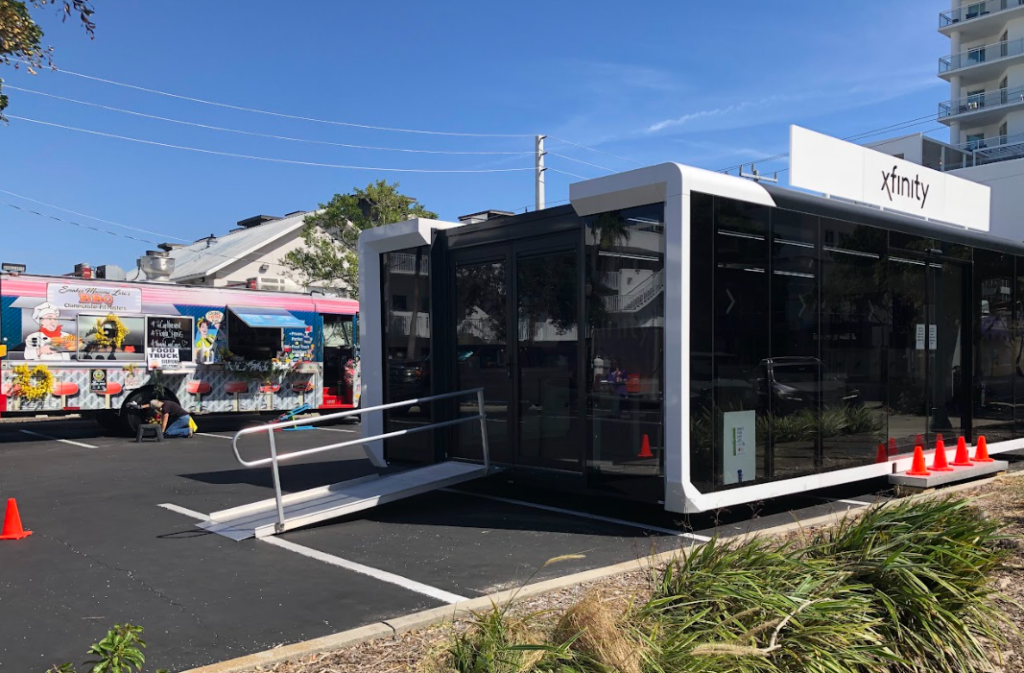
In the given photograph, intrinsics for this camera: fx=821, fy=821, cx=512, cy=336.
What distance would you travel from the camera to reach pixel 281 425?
6844 millimetres

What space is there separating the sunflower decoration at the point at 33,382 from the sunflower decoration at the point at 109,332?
1.08 meters

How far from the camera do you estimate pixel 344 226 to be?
102 feet

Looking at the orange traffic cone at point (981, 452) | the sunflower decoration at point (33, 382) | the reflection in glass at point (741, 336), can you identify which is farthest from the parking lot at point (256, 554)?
the sunflower decoration at point (33, 382)

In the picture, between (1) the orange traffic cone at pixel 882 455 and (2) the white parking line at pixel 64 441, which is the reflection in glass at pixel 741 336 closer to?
(1) the orange traffic cone at pixel 882 455

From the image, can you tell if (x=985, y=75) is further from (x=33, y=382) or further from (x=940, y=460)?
(x=33, y=382)

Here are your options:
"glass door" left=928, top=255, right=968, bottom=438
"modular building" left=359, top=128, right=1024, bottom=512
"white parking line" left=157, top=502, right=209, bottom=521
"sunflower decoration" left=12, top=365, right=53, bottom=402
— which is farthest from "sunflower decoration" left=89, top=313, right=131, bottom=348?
"glass door" left=928, top=255, right=968, bottom=438

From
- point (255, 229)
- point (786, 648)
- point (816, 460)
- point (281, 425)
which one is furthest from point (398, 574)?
point (255, 229)

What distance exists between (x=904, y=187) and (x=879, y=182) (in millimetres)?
663

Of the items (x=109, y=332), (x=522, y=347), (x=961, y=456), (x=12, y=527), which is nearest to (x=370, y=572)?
(x=522, y=347)

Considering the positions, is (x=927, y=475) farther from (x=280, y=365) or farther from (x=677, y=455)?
(x=280, y=365)

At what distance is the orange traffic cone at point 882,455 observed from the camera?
8.73 metres

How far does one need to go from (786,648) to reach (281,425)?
4440 mm

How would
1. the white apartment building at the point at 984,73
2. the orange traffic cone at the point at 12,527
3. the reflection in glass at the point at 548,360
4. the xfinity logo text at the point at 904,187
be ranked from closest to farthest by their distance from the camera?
the orange traffic cone at the point at 12,527 → the reflection in glass at the point at 548,360 → the xfinity logo text at the point at 904,187 → the white apartment building at the point at 984,73

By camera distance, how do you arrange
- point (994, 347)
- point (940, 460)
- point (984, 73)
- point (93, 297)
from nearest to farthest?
point (940, 460), point (994, 347), point (93, 297), point (984, 73)
